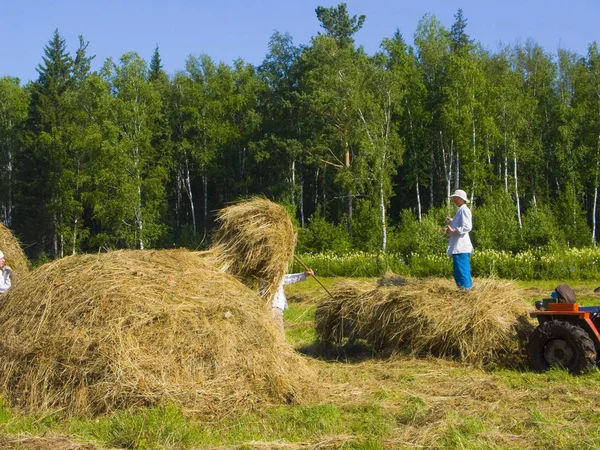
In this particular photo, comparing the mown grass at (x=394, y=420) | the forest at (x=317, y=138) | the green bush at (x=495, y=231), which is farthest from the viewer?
the forest at (x=317, y=138)

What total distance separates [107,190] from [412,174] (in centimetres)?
1838

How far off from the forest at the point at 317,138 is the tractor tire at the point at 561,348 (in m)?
25.7

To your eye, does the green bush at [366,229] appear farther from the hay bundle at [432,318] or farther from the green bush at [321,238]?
the hay bundle at [432,318]

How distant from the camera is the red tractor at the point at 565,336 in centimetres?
841

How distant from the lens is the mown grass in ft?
19.3

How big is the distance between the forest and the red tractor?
25526 mm

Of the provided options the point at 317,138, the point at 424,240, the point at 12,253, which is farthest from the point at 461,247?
the point at 317,138

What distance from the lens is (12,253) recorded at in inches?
589

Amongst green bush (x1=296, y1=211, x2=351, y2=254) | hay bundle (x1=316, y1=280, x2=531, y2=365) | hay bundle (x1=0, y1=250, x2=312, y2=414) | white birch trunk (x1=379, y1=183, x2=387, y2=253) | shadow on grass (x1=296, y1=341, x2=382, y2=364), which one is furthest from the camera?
green bush (x1=296, y1=211, x2=351, y2=254)

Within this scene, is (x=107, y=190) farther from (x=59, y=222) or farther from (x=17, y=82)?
(x=17, y=82)

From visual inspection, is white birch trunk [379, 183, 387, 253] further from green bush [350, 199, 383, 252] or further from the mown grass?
the mown grass

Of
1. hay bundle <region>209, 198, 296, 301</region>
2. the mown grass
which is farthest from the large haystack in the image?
the mown grass

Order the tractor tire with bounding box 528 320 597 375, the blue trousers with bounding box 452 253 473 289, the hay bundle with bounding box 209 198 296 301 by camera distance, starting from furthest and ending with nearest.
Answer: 1. the blue trousers with bounding box 452 253 473 289
2. the hay bundle with bounding box 209 198 296 301
3. the tractor tire with bounding box 528 320 597 375

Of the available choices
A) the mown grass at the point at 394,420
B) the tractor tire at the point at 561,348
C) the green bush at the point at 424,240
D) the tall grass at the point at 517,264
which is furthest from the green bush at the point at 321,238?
the mown grass at the point at 394,420
